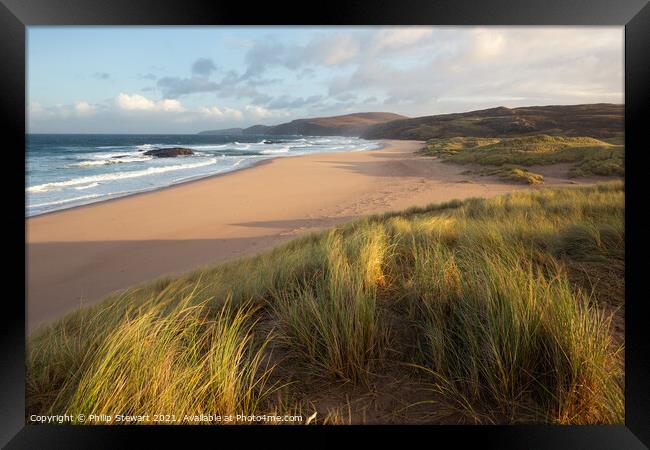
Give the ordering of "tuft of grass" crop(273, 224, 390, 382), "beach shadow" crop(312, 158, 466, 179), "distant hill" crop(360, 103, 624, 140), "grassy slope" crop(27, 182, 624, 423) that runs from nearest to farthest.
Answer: "grassy slope" crop(27, 182, 624, 423), "tuft of grass" crop(273, 224, 390, 382), "distant hill" crop(360, 103, 624, 140), "beach shadow" crop(312, 158, 466, 179)

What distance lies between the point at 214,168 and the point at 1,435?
29.9 feet

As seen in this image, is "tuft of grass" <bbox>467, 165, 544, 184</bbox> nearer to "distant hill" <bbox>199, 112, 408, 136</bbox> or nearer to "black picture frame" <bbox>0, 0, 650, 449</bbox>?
"distant hill" <bbox>199, 112, 408, 136</bbox>

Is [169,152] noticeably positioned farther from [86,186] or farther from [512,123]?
[512,123]

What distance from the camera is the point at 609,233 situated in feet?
8.71

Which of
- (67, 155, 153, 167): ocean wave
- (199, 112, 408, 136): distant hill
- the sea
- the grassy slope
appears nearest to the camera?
the grassy slope

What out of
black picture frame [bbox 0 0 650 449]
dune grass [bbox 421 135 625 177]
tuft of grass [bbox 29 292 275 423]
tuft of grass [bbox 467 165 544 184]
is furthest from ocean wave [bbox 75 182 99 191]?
tuft of grass [bbox 467 165 544 184]

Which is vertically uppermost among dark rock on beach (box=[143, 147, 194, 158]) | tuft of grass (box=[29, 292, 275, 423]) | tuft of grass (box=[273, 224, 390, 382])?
dark rock on beach (box=[143, 147, 194, 158])

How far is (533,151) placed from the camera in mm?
4613

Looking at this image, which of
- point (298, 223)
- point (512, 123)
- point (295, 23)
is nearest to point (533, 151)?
point (512, 123)

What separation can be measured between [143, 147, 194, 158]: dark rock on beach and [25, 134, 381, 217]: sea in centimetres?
13

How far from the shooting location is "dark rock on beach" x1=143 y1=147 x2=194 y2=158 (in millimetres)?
9078

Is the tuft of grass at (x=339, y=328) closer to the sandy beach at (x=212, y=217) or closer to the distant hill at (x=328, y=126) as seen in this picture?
the sandy beach at (x=212, y=217)

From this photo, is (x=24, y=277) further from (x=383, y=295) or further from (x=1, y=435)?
(x=383, y=295)

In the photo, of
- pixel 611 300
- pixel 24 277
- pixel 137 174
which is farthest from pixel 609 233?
pixel 137 174
